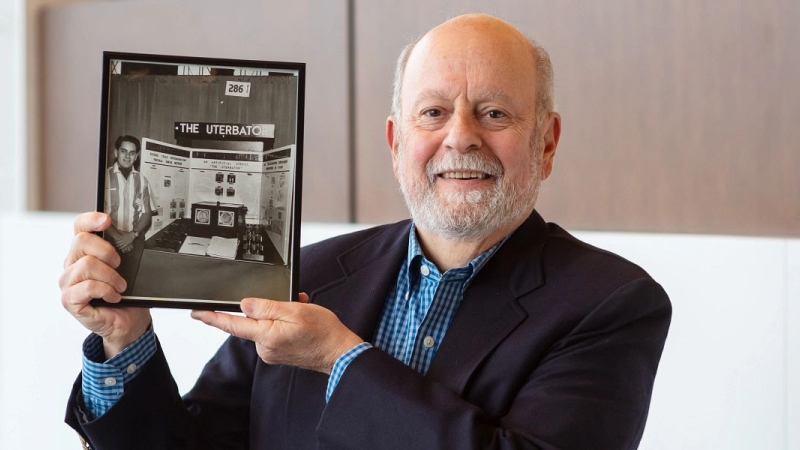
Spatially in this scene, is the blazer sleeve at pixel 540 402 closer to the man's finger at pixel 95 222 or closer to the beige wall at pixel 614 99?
the man's finger at pixel 95 222

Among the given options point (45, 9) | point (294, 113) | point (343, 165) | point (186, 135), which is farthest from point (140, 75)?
point (45, 9)

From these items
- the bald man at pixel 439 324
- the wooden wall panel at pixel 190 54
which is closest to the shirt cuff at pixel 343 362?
the bald man at pixel 439 324

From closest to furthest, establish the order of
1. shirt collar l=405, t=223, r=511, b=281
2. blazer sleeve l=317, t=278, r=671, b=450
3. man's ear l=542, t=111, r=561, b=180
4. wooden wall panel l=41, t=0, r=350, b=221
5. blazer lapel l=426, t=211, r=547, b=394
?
1. blazer sleeve l=317, t=278, r=671, b=450
2. blazer lapel l=426, t=211, r=547, b=394
3. shirt collar l=405, t=223, r=511, b=281
4. man's ear l=542, t=111, r=561, b=180
5. wooden wall panel l=41, t=0, r=350, b=221

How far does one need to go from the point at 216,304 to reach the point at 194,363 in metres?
1.50

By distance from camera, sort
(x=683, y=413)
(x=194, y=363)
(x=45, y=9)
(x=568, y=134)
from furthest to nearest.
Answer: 1. (x=45, y=9)
2. (x=194, y=363)
3. (x=568, y=134)
4. (x=683, y=413)

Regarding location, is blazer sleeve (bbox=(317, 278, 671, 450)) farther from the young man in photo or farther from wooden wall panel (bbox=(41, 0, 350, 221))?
wooden wall panel (bbox=(41, 0, 350, 221))

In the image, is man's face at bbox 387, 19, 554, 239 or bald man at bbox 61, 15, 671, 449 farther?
man's face at bbox 387, 19, 554, 239

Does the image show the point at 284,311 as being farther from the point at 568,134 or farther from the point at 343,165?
the point at 343,165

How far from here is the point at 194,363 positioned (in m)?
2.71

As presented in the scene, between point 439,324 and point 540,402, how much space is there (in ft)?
0.78

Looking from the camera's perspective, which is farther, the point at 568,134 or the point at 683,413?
the point at 568,134

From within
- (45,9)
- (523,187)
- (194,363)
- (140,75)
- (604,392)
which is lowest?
(194,363)

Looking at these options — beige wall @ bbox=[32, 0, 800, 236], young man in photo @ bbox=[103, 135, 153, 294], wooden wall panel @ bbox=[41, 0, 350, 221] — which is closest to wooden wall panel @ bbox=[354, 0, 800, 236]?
beige wall @ bbox=[32, 0, 800, 236]

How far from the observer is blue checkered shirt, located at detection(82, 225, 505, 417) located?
1397mm
